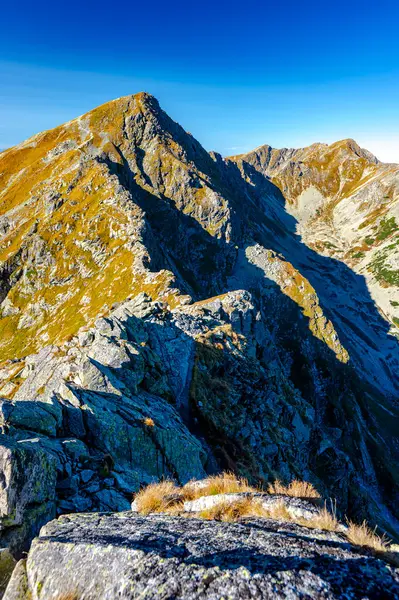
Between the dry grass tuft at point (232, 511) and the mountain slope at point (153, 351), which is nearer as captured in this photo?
the dry grass tuft at point (232, 511)

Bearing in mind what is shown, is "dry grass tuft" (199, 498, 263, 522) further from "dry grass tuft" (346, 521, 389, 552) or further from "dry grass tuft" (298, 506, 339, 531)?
"dry grass tuft" (346, 521, 389, 552)

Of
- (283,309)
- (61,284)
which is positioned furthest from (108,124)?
(283,309)

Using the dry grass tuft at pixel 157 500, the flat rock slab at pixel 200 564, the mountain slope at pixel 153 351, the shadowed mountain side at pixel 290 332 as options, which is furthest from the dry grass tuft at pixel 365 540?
the shadowed mountain side at pixel 290 332

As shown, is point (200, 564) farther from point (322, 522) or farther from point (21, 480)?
point (21, 480)

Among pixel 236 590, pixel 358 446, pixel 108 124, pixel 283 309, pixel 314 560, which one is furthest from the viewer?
pixel 108 124

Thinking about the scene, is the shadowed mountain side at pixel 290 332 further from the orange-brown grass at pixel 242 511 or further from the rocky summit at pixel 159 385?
the orange-brown grass at pixel 242 511

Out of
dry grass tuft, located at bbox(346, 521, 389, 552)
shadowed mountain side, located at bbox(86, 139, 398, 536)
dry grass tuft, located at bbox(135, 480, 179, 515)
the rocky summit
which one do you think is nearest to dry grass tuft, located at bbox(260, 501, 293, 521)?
the rocky summit

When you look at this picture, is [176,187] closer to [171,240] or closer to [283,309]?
[171,240]
